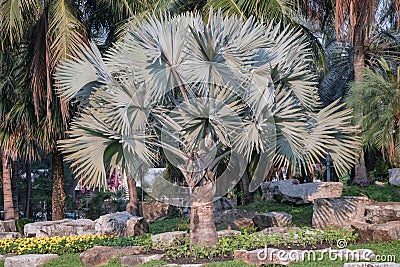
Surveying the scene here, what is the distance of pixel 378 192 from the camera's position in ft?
39.0

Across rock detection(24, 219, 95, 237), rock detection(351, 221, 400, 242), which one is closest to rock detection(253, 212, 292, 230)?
rock detection(351, 221, 400, 242)

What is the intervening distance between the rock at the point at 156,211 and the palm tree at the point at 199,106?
8237 millimetres

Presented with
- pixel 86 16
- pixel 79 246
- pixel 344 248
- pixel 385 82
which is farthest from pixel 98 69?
pixel 86 16

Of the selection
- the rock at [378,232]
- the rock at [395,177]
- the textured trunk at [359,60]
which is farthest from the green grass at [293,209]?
the rock at [395,177]

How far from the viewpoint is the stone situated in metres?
12.3

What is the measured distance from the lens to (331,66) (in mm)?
19016

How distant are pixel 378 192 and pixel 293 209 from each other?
217cm

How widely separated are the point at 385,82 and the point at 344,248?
4065 mm

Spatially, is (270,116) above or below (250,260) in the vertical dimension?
above

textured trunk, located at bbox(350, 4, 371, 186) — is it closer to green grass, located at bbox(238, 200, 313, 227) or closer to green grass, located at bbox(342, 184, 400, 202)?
green grass, located at bbox(342, 184, 400, 202)

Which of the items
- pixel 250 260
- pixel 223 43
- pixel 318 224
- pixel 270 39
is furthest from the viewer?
pixel 318 224

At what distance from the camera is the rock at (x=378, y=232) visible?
8.06 meters

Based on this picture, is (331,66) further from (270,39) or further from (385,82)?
(270,39)

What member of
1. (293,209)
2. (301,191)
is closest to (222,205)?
(301,191)
